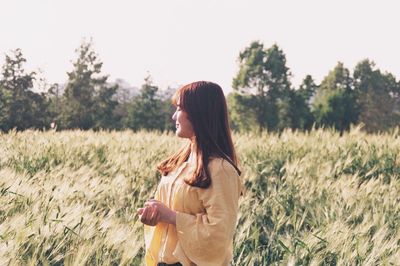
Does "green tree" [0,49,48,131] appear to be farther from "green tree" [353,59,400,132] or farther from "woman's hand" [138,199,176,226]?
"woman's hand" [138,199,176,226]


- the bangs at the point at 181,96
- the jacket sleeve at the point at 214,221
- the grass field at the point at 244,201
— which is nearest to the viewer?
the jacket sleeve at the point at 214,221

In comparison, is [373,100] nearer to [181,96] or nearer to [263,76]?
[263,76]

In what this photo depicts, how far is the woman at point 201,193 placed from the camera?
2.41 metres

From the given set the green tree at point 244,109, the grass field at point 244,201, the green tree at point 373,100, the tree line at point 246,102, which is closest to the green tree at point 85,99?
the tree line at point 246,102

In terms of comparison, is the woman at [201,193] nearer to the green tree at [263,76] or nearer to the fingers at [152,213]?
the fingers at [152,213]

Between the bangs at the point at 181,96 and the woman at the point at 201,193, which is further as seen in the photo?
the bangs at the point at 181,96

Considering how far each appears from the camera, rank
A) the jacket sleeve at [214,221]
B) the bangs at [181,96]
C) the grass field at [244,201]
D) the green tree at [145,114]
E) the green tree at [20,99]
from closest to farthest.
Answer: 1. the jacket sleeve at [214,221]
2. the bangs at [181,96]
3. the grass field at [244,201]
4. the green tree at [20,99]
5. the green tree at [145,114]

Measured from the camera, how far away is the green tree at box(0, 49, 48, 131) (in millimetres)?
38219

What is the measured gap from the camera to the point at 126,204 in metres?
5.54

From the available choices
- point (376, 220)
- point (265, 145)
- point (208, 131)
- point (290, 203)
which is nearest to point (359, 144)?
point (265, 145)

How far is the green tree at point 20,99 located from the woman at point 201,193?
37.3 metres

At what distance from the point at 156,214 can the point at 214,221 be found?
0.28 meters

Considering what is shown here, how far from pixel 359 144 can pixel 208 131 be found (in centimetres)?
629

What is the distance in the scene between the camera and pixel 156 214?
8.11ft
